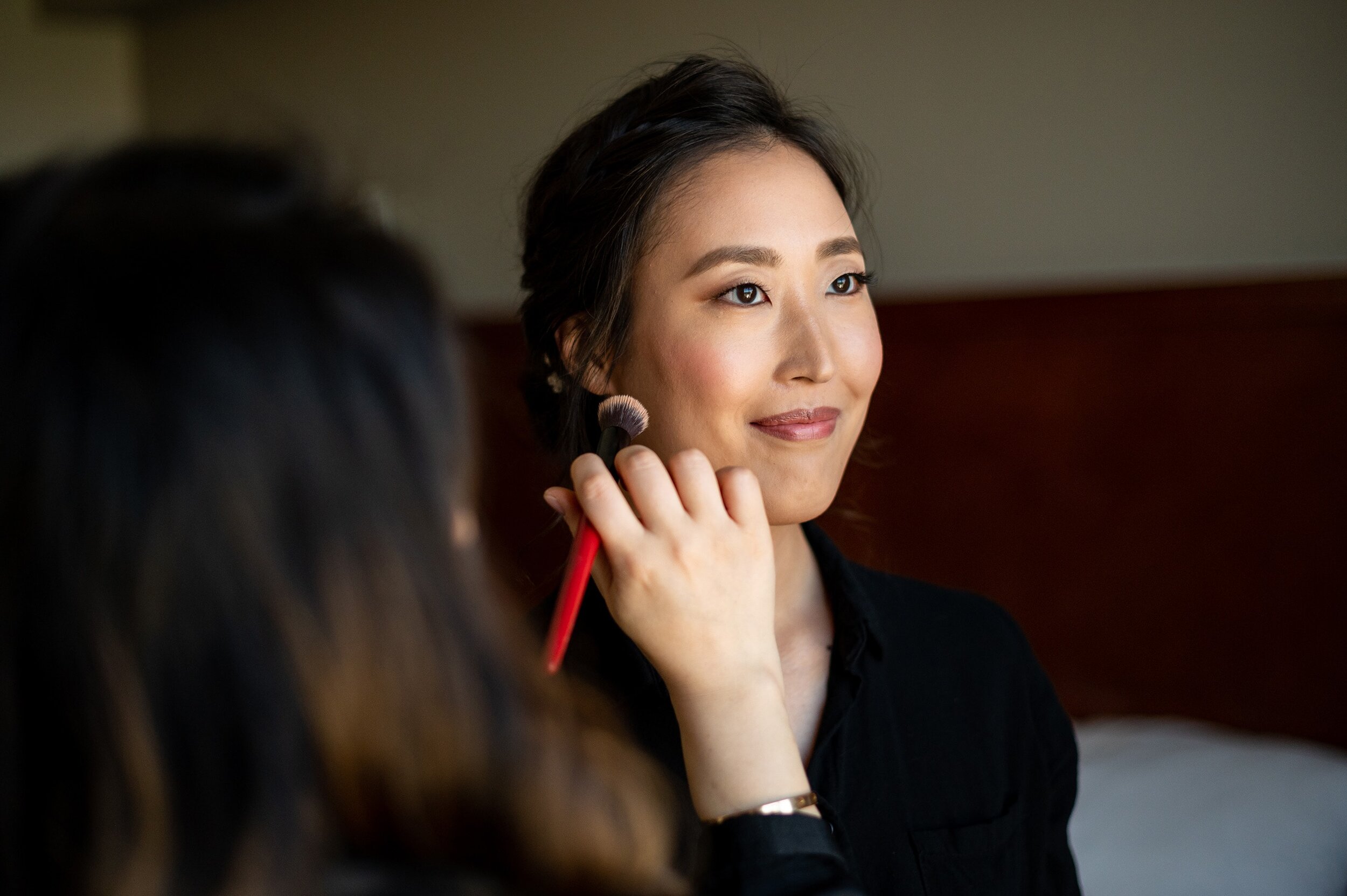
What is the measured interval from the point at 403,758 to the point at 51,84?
9.88 feet

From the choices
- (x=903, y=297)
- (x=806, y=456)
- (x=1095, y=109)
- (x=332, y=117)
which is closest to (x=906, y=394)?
(x=903, y=297)

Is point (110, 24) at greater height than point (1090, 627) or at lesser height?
greater

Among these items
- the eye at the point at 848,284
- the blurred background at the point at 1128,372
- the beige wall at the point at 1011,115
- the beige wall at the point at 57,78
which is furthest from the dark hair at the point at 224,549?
the beige wall at the point at 57,78

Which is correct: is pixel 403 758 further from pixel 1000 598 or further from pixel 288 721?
pixel 1000 598

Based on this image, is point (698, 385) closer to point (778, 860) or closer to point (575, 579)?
point (575, 579)

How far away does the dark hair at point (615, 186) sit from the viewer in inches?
40.6

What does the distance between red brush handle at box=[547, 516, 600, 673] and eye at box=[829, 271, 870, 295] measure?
44 centimetres

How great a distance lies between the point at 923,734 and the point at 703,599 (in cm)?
44

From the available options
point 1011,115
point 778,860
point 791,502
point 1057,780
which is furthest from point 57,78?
point 778,860

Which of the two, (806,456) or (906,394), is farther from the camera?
(906,394)

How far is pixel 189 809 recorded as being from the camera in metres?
0.41

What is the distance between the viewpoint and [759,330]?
3.21ft

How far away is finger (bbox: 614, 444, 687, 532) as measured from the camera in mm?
674

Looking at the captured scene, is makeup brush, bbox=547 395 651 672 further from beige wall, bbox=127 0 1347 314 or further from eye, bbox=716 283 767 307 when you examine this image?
beige wall, bbox=127 0 1347 314
